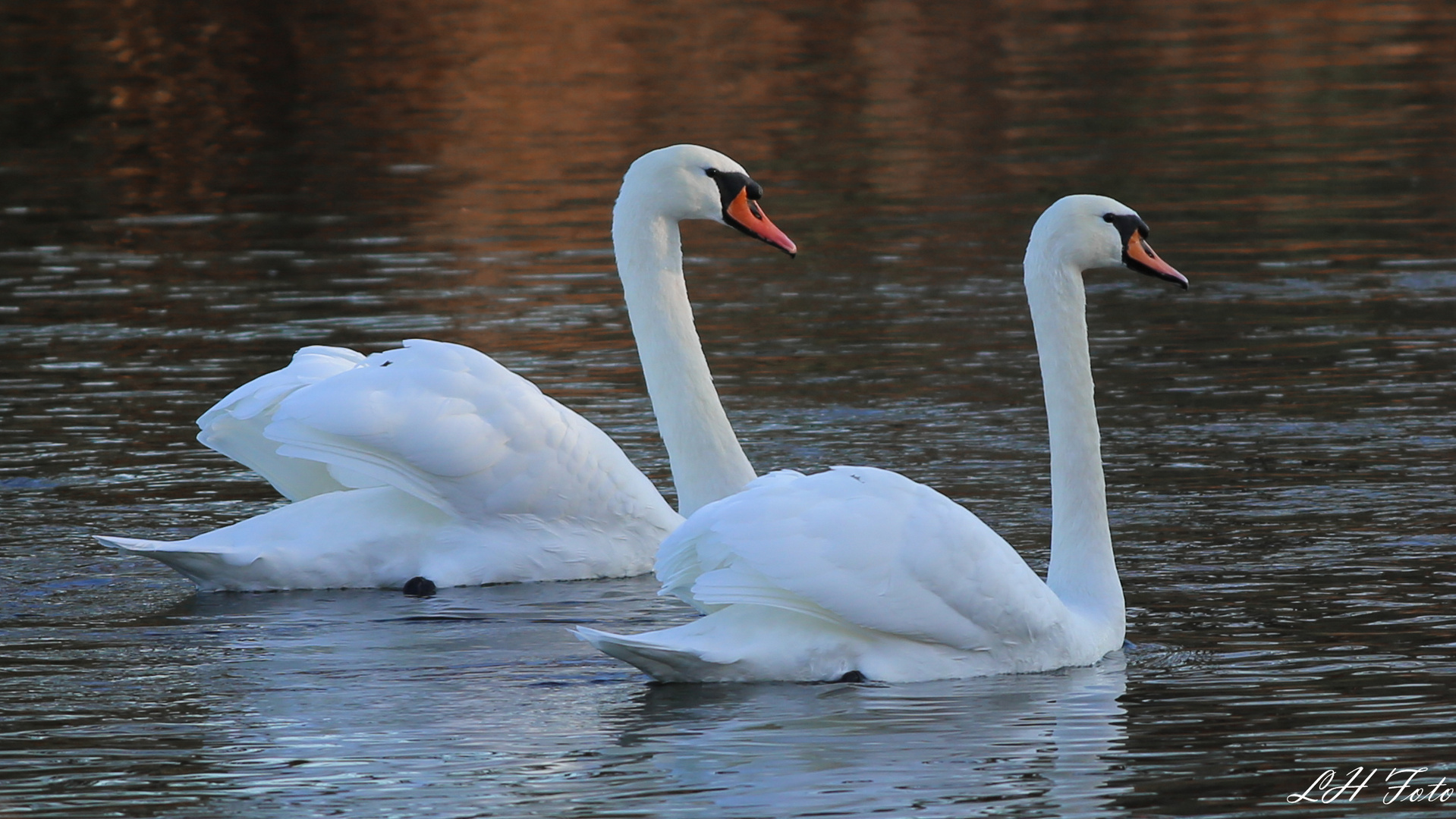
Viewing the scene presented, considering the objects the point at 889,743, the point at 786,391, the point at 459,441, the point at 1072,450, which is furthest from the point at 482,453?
the point at 786,391

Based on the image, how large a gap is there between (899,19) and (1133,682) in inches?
1309

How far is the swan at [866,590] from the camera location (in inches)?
290

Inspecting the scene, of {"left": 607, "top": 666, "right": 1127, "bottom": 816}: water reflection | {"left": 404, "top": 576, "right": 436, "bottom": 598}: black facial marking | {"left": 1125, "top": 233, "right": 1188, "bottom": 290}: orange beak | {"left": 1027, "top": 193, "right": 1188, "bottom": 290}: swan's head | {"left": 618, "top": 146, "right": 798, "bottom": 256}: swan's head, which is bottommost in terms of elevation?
{"left": 607, "top": 666, "right": 1127, "bottom": 816}: water reflection

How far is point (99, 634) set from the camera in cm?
860

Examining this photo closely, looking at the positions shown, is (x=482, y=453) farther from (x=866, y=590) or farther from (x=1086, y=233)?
(x=1086, y=233)

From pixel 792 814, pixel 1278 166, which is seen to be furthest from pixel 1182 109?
pixel 792 814

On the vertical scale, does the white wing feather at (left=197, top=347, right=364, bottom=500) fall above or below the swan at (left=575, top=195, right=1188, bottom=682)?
above

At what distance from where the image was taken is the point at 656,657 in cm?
746

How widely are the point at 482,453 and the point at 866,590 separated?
263cm

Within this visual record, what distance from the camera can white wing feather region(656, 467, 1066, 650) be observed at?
735cm

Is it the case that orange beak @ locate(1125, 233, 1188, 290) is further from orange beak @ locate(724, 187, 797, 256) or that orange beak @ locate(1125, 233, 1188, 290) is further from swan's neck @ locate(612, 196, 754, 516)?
swan's neck @ locate(612, 196, 754, 516)

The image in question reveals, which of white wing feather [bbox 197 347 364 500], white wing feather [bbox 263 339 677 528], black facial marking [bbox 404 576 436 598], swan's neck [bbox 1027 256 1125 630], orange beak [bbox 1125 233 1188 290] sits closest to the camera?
swan's neck [bbox 1027 256 1125 630]

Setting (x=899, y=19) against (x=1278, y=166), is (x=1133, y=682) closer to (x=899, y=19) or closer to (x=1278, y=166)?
(x=1278, y=166)

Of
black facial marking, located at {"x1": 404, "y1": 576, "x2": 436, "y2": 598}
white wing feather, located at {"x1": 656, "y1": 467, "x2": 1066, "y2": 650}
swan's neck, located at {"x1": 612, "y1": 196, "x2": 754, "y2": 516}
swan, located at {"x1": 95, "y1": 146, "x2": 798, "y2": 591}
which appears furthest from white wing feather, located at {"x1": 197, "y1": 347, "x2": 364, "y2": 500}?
white wing feather, located at {"x1": 656, "y1": 467, "x2": 1066, "y2": 650}
